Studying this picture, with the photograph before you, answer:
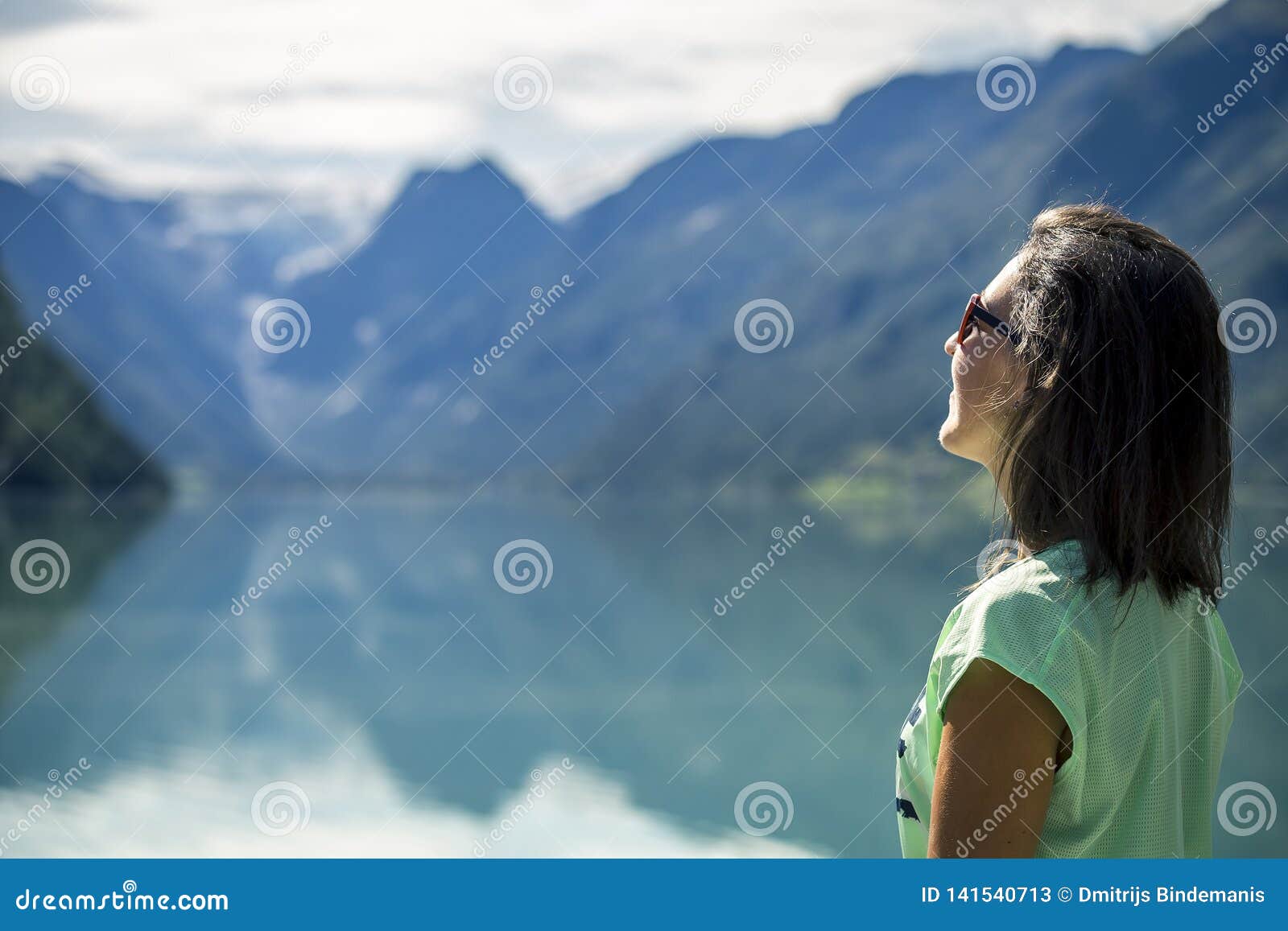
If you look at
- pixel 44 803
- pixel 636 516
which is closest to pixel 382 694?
pixel 44 803

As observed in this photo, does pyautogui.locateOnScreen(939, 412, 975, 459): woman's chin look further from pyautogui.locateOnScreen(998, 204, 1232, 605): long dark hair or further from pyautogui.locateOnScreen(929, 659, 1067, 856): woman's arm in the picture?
pyautogui.locateOnScreen(929, 659, 1067, 856): woman's arm

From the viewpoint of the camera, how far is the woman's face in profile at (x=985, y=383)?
2.23 metres

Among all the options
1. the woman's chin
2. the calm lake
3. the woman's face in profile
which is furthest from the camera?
the calm lake

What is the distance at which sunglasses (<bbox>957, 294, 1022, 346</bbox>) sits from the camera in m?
2.24

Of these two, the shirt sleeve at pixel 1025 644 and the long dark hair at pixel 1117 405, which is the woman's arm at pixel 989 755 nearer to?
the shirt sleeve at pixel 1025 644

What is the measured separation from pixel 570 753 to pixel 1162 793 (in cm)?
1696

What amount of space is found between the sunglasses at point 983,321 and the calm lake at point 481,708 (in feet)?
19.1

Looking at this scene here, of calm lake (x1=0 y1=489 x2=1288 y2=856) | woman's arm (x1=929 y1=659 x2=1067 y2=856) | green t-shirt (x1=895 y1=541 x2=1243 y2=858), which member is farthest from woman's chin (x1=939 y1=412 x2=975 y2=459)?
calm lake (x1=0 y1=489 x2=1288 y2=856)

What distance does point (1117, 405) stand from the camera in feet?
6.80

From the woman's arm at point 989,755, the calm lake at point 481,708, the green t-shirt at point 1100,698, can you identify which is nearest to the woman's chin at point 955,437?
the green t-shirt at point 1100,698

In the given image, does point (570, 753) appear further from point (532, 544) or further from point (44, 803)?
point (532, 544)

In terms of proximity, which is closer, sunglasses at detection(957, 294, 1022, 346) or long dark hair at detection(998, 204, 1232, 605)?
long dark hair at detection(998, 204, 1232, 605)

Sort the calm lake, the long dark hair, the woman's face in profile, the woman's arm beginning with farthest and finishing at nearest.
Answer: the calm lake
the woman's face in profile
the long dark hair
the woman's arm

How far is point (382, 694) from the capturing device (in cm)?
2331
